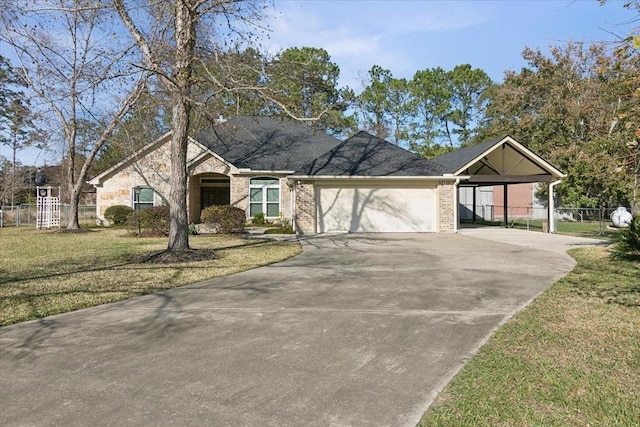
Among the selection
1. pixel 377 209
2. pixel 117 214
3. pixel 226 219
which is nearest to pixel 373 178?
pixel 377 209

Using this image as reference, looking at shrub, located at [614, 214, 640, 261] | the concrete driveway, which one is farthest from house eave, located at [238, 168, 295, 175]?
shrub, located at [614, 214, 640, 261]

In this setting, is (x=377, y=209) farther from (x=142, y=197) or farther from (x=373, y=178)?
(x=142, y=197)

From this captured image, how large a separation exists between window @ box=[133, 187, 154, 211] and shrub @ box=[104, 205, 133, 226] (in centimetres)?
61

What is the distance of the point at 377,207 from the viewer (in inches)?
736

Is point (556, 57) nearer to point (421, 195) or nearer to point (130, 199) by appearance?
point (421, 195)

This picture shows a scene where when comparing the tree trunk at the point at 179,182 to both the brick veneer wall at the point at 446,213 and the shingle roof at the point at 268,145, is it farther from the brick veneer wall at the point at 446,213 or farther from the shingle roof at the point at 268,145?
the brick veneer wall at the point at 446,213

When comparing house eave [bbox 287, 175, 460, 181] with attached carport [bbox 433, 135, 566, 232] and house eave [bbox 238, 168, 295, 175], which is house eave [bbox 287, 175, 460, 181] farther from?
house eave [bbox 238, 168, 295, 175]

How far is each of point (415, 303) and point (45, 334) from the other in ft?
15.7

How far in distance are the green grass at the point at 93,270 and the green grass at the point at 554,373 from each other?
546 cm

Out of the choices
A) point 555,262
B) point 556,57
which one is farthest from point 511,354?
point 556,57

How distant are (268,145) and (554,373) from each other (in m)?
22.7

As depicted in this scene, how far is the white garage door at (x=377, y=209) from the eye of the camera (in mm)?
18484

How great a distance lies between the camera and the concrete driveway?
123 inches

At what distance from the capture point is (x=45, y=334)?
495 cm
